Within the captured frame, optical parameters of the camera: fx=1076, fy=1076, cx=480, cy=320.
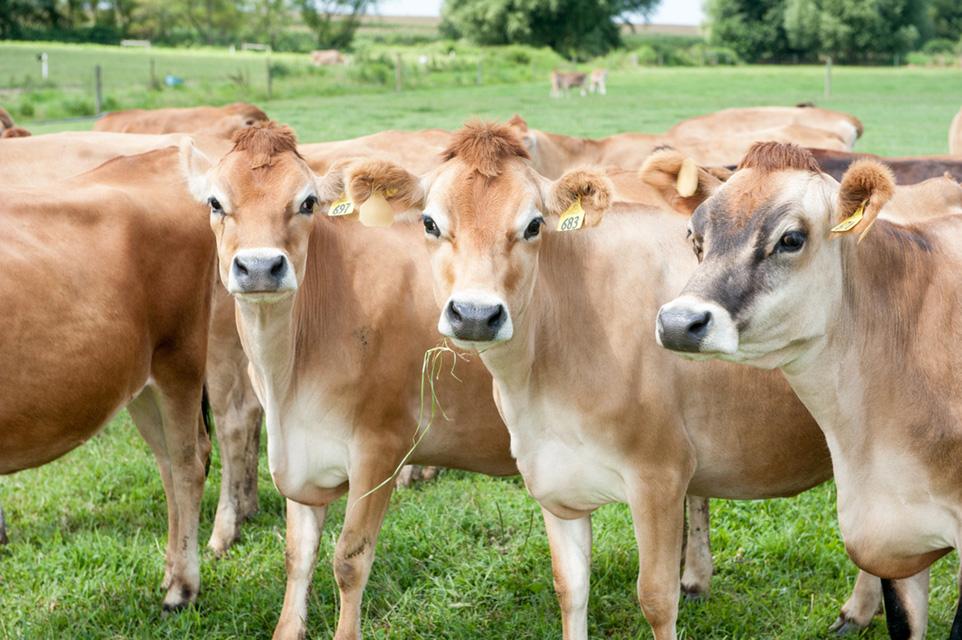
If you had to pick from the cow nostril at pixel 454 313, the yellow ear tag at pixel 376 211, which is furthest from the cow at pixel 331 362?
the cow nostril at pixel 454 313

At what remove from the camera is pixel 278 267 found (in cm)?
430

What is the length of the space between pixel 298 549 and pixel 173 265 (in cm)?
160

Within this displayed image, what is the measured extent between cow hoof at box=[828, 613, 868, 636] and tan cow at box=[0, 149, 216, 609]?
10.4ft

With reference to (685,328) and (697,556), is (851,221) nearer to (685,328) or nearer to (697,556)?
(685,328)

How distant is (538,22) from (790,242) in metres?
70.9

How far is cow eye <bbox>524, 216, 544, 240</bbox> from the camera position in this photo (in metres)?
4.09

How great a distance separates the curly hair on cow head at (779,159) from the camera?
3.80m

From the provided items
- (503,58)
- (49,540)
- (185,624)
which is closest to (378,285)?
(185,624)

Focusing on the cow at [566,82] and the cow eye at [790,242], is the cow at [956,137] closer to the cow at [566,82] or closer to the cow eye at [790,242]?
the cow eye at [790,242]

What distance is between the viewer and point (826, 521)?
612 centimetres

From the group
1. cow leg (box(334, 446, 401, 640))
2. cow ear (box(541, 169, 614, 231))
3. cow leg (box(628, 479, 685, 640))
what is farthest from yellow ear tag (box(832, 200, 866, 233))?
cow leg (box(334, 446, 401, 640))

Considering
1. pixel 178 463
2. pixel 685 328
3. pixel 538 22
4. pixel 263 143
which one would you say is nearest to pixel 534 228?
pixel 685 328

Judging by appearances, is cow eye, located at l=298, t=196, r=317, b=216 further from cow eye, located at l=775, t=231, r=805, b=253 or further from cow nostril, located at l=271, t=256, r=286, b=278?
cow eye, located at l=775, t=231, r=805, b=253

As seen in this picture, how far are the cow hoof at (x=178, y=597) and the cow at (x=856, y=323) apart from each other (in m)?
3.15
